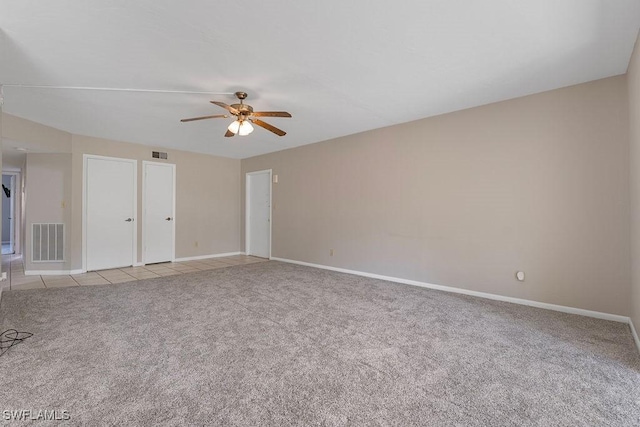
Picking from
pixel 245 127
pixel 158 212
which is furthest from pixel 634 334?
A: pixel 158 212

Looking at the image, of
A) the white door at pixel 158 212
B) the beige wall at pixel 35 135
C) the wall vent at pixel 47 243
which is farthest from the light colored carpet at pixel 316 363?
the white door at pixel 158 212

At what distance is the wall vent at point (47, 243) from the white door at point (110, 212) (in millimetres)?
374

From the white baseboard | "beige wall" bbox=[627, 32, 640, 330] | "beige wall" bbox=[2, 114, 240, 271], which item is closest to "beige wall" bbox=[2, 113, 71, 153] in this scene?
"beige wall" bbox=[2, 114, 240, 271]

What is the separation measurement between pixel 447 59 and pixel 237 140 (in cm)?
380

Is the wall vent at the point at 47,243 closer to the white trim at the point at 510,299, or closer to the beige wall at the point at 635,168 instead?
the white trim at the point at 510,299

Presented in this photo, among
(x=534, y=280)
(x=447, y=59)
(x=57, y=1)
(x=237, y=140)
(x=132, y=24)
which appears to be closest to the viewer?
(x=57, y=1)

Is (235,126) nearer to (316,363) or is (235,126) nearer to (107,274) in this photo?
(316,363)

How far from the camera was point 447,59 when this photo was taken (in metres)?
2.49

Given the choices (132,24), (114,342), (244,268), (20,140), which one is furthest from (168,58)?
(244,268)

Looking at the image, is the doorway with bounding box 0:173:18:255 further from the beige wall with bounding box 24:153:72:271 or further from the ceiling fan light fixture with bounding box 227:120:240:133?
the ceiling fan light fixture with bounding box 227:120:240:133

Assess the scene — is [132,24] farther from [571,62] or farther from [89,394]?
[571,62]

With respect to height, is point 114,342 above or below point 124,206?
below

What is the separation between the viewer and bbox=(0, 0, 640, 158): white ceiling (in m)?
1.88

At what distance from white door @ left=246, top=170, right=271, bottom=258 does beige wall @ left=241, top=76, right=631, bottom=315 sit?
1.88m
